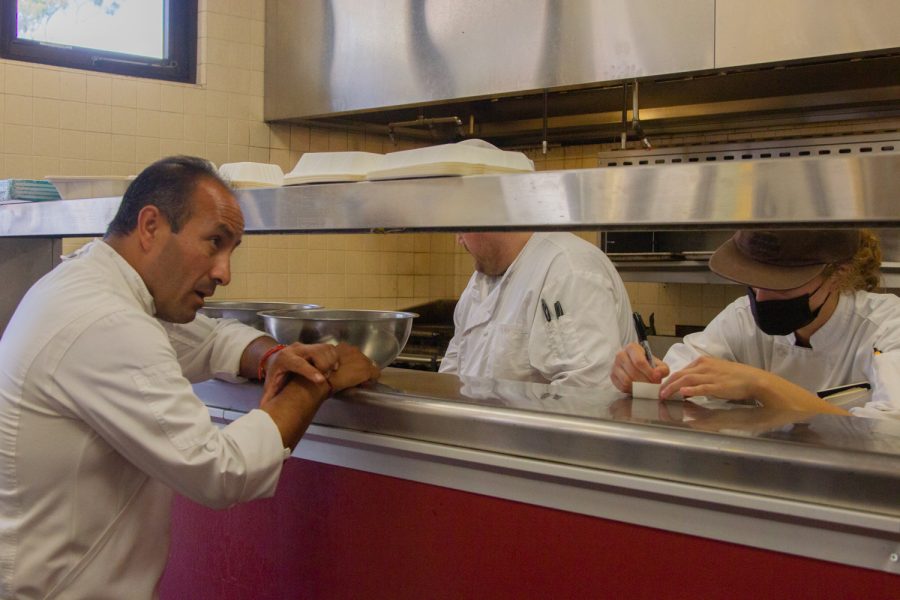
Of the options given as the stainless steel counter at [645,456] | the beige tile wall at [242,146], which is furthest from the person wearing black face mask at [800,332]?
the beige tile wall at [242,146]

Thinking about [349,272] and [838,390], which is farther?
[349,272]

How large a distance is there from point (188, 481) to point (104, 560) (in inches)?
10.9

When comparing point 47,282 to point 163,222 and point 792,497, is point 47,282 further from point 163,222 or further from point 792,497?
point 792,497

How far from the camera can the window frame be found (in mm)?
4008

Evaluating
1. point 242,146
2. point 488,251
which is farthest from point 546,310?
point 242,146

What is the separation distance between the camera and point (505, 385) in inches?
75.8

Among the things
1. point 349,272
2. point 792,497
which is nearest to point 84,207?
point 792,497

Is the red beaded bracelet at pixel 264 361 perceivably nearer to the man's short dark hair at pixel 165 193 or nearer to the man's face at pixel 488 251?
the man's short dark hair at pixel 165 193

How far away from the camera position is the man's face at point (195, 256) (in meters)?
1.63

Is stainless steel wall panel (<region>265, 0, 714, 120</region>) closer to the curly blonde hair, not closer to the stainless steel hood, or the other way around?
the stainless steel hood

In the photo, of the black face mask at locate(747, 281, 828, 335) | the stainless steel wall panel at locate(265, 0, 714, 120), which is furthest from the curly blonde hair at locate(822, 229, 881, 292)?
the stainless steel wall panel at locate(265, 0, 714, 120)

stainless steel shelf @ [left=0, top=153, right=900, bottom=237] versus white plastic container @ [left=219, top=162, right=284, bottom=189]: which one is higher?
white plastic container @ [left=219, top=162, right=284, bottom=189]

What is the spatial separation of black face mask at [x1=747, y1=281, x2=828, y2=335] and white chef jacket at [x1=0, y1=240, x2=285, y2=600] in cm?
122

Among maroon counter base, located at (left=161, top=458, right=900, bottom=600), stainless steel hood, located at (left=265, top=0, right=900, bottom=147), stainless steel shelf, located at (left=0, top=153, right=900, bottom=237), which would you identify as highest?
stainless steel hood, located at (left=265, top=0, right=900, bottom=147)
